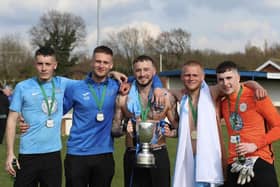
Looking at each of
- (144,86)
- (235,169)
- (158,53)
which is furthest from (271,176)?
(158,53)

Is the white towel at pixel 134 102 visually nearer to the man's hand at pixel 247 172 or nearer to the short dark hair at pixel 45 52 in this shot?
the short dark hair at pixel 45 52

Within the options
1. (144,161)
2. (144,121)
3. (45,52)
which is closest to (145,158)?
(144,161)

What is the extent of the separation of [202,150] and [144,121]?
74 centimetres

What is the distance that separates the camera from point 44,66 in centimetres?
550

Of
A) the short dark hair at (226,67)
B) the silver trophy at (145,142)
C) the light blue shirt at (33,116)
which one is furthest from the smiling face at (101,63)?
the short dark hair at (226,67)

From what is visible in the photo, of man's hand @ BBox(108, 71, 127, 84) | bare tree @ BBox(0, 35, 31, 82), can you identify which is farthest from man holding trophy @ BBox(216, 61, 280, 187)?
bare tree @ BBox(0, 35, 31, 82)

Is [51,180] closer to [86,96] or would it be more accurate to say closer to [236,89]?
[86,96]

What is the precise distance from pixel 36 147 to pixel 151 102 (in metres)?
1.46

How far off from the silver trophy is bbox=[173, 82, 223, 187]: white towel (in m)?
0.41

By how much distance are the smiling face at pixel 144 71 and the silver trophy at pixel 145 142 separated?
0.59 metres

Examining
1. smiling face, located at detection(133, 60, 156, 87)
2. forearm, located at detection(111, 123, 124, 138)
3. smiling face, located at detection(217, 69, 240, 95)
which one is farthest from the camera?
forearm, located at detection(111, 123, 124, 138)

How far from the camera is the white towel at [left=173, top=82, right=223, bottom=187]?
5227 mm

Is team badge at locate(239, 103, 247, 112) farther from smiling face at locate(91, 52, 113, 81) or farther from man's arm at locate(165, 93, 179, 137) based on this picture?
smiling face at locate(91, 52, 113, 81)

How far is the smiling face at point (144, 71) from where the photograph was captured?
17.8ft
